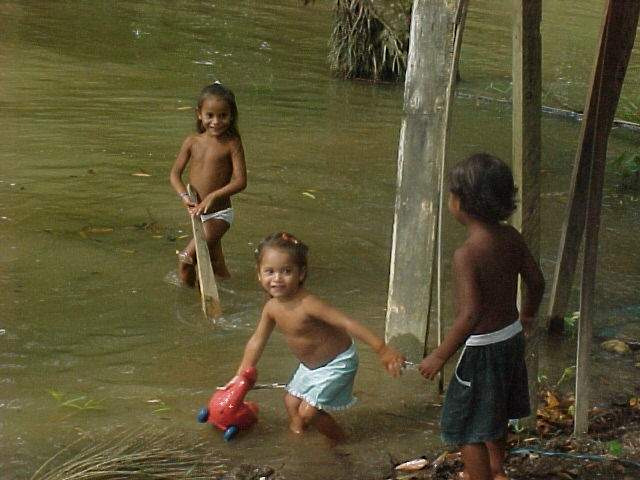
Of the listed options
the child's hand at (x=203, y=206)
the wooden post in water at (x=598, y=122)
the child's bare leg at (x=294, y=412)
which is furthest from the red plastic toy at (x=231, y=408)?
the child's hand at (x=203, y=206)

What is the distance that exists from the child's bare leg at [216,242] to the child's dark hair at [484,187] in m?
2.89

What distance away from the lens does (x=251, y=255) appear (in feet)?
23.1

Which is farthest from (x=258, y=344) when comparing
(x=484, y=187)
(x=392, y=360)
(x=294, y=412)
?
(x=484, y=187)

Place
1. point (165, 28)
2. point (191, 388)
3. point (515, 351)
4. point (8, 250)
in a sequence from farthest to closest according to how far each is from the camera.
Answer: point (165, 28), point (8, 250), point (191, 388), point (515, 351)

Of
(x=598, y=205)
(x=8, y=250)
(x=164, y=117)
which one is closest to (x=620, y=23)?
(x=598, y=205)

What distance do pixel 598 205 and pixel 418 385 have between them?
4.88 feet

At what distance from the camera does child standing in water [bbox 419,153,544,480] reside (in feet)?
12.1

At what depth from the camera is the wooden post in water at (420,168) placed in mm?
4758

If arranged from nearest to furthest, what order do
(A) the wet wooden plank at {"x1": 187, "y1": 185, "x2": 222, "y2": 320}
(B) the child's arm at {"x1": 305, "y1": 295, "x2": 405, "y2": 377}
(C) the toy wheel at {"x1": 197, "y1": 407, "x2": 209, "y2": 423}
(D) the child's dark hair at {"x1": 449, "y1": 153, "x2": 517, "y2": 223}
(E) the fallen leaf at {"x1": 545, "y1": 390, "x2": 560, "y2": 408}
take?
(D) the child's dark hair at {"x1": 449, "y1": 153, "x2": 517, "y2": 223} → (B) the child's arm at {"x1": 305, "y1": 295, "x2": 405, "y2": 377} → (C) the toy wheel at {"x1": 197, "y1": 407, "x2": 209, "y2": 423} → (E) the fallen leaf at {"x1": 545, "y1": 390, "x2": 560, "y2": 408} → (A) the wet wooden plank at {"x1": 187, "y1": 185, "x2": 222, "y2": 320}

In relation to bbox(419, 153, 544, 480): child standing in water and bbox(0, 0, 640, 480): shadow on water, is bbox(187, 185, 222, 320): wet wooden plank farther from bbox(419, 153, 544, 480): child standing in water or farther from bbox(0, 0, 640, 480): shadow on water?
bbox(419, 153, 544, 480): child standing in water

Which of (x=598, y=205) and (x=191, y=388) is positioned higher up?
(x=598, y=205)

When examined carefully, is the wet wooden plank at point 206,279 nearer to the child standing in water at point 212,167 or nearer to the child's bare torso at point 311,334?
the child standing in water at point 212,167

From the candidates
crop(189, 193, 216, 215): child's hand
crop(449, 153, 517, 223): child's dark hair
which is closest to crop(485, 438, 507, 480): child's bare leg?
crop(449, 153, 517, 223): child's dark hair

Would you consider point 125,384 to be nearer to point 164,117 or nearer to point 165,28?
point 164,117
